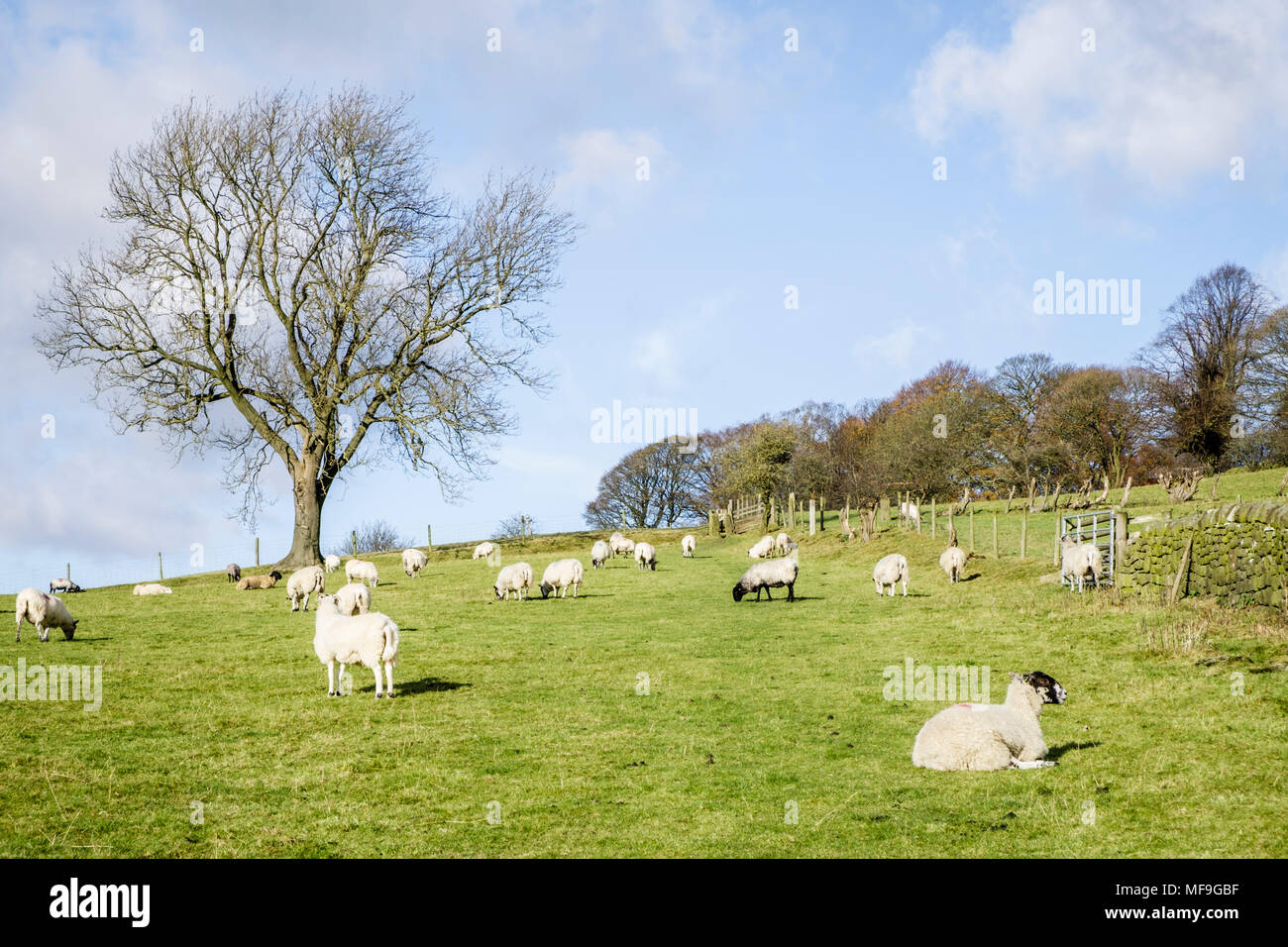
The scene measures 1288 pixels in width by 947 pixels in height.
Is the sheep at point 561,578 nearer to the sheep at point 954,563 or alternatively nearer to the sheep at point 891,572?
the sheep at point 891,572

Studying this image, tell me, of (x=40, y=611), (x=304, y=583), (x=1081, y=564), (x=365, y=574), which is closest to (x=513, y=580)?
(x=304, y=583)


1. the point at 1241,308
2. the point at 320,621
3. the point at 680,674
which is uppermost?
the point at 1241,308

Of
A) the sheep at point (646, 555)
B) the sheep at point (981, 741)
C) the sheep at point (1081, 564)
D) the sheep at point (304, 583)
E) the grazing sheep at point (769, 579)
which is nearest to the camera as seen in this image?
the sheep at point (981, 741)

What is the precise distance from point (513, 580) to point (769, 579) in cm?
806

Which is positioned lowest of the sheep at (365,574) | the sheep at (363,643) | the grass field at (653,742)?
the grass field at (653,742)

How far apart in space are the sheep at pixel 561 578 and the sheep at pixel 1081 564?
47.7 feet

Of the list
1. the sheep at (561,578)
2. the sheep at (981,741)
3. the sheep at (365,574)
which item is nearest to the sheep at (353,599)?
the sheep at (561,578)

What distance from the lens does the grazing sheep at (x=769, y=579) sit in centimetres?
3045

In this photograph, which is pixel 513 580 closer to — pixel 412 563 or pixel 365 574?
pixel 365 574

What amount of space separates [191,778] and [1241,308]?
256 feet

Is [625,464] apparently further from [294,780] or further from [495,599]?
[294,780]

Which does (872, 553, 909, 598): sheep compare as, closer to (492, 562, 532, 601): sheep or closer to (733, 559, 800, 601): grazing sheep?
(733, 559, 800, 601): grazing sheep
